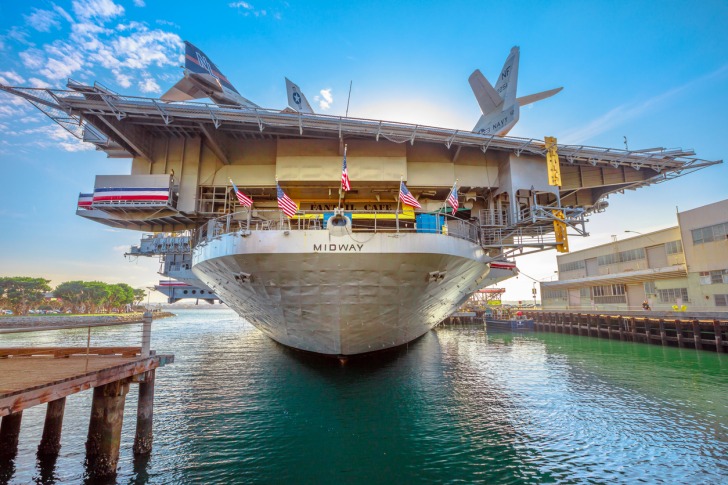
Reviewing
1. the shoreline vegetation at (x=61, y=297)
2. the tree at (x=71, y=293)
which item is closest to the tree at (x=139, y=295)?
the shoreline vegetation at (x=61, y=297)

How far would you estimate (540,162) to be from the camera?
51.9ft

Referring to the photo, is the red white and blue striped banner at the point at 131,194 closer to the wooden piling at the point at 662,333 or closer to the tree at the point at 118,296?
the wooden piling at the point at 662,333

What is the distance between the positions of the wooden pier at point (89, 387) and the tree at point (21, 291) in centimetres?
6912

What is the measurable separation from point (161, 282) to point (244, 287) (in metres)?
27.8

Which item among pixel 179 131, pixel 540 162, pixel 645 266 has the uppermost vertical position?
pixel 179 131

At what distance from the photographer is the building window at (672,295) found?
26.7m

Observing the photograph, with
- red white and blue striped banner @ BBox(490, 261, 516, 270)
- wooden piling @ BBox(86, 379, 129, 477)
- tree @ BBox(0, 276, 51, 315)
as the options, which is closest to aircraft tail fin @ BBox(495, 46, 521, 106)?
red white and blue striped banner @ BBox(490, 261, 516, 270)

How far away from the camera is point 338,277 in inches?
410

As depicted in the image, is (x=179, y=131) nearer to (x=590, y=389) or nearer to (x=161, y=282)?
(x=590, y=389)

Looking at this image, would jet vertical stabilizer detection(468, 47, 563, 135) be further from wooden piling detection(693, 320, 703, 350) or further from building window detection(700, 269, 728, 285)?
building window detection(700, 269, 728, 285)

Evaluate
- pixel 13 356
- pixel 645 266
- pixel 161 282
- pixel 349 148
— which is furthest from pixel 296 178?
pixel 645 266

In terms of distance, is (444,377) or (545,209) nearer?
(444,377)

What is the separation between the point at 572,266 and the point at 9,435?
1839 inches

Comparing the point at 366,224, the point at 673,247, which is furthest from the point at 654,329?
the point at 366,224
